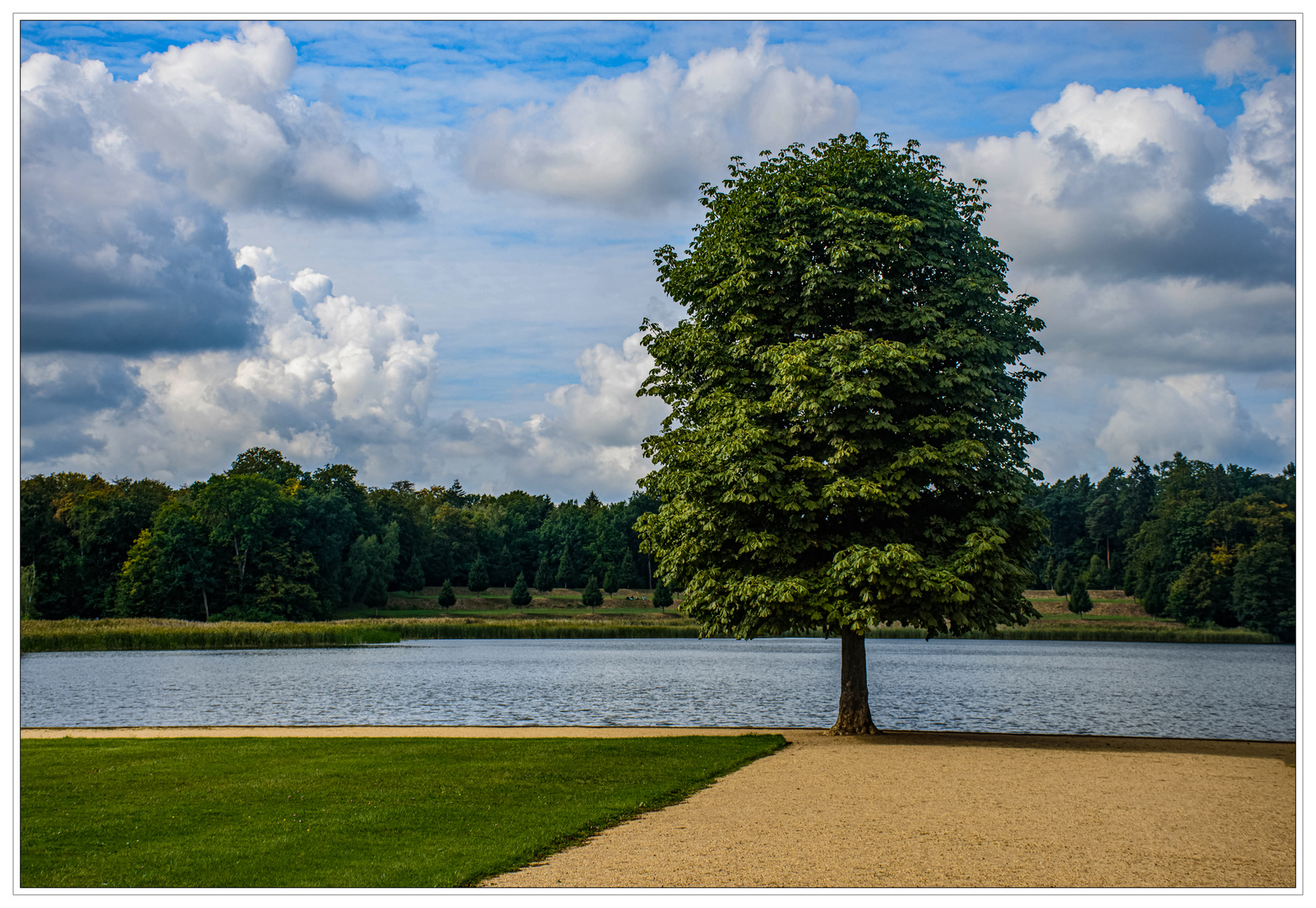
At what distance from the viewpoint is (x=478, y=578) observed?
113125 millimetres

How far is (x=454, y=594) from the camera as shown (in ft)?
350

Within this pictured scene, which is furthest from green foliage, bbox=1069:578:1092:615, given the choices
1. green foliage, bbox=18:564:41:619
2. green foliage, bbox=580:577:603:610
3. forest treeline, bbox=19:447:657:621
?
green foliage, bbox=18:564:41:619

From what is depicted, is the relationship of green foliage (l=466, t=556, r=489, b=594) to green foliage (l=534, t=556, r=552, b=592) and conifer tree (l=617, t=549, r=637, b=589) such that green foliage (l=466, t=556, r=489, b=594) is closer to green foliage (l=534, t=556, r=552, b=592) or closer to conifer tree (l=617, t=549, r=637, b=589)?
green foliage (l=534, t=556, r=552, b=592)

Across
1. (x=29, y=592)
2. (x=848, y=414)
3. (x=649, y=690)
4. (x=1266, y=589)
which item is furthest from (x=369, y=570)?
(x=848, y=414)

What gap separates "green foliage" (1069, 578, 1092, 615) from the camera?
298 feet

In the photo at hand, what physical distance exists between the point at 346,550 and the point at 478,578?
15720 millimetres

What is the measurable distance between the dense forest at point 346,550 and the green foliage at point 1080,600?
5.65m

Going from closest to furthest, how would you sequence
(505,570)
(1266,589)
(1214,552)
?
(1266,589) → (1214,552) → (505,570)

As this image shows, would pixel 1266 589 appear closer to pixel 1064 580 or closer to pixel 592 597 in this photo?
pixel 1064 580

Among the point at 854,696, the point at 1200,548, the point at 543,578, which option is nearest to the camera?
the point at 854,696

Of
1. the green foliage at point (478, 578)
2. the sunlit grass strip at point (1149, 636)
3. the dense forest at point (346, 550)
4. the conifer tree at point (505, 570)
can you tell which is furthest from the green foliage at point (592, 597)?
the sunlit grass strip at point (1149, 636)

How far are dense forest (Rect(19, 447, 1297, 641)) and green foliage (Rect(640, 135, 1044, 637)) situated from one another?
52.9 metres

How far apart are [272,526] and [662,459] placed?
79.1 m
